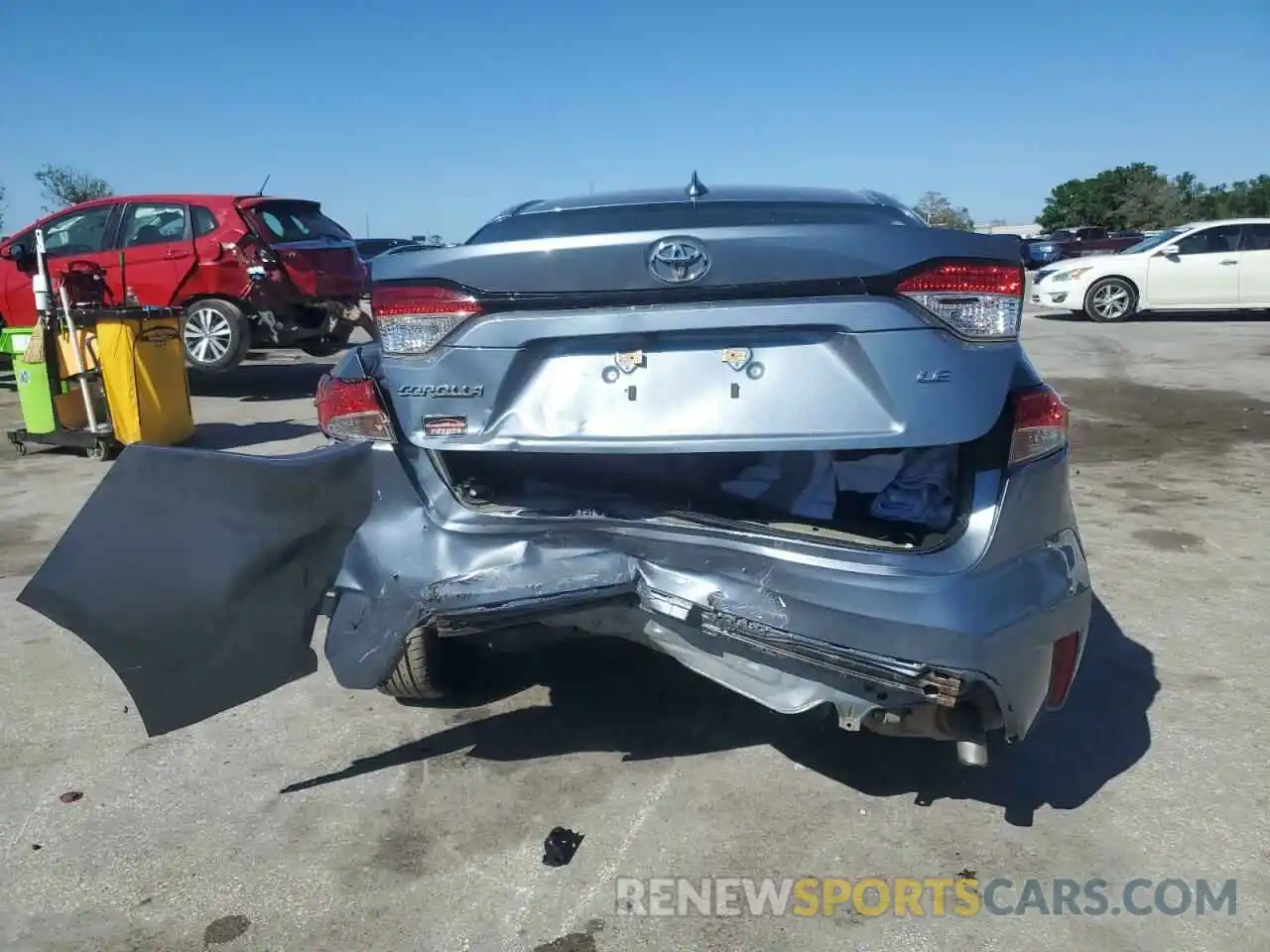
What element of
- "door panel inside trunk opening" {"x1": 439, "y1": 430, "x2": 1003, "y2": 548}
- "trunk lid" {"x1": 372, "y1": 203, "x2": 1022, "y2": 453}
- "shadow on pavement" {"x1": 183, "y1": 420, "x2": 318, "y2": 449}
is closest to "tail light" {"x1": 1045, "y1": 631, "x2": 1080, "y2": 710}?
"door panel inside trunk opening" {"x1": 439, "y1": 430, "x2": 1003, "y2": 548}

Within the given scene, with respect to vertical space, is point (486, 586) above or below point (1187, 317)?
above

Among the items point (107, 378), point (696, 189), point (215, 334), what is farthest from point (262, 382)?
point (696, 189)

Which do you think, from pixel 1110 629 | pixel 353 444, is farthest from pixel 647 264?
pixel 1110 629

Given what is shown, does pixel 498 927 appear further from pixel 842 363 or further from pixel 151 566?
pixel 842 363

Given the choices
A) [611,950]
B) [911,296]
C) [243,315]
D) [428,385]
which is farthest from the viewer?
[243,315]

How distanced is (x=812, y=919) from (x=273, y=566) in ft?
5.16

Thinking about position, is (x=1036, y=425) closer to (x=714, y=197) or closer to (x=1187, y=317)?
(x=714, y=197)

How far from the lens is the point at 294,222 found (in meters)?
10.5

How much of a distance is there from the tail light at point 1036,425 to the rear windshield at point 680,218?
22.5 inches

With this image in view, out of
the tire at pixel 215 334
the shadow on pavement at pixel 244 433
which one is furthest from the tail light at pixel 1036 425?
the tire at pixel 215 334

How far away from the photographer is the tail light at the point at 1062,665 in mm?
2689

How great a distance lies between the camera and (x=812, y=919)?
95.1 inches

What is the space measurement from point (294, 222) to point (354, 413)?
8.36 meters

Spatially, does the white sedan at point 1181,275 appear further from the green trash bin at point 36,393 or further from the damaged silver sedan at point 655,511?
the damaged silver sedan at point 655,511
